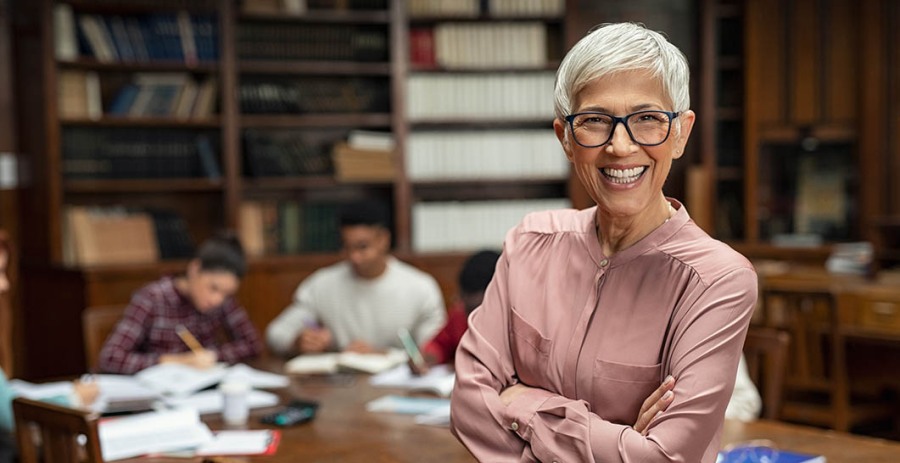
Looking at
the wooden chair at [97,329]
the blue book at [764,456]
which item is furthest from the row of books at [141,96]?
the blue book at [764,456]

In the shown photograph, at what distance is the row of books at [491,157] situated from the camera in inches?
220

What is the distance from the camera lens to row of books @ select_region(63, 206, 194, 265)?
5.02 meters

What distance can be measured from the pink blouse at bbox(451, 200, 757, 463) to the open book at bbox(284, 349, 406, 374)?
4.74 feet

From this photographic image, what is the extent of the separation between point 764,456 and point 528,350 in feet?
2.35

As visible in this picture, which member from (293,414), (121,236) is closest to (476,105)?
(121,236)

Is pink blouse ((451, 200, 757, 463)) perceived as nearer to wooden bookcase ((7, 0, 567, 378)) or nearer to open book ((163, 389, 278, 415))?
open book ((163, 389, 278, 415))

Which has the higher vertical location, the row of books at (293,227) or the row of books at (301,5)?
the row of books at (301,5)

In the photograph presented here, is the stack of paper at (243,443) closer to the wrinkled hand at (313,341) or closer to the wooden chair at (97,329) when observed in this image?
the wrinkled hand at (313,341)

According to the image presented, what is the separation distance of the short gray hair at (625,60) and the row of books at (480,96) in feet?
13.4

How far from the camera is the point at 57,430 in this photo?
1888 mm

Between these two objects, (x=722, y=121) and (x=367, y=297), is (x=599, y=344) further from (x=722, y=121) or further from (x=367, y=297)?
(x=722, y=121)

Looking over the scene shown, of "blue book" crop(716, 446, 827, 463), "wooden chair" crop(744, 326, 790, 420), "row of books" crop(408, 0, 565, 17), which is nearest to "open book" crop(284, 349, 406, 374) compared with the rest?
"wooden chair" crop(744, 326, 790, 420)

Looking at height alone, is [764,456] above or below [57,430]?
below

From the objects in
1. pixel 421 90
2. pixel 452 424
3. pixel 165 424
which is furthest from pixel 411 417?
pixel 421 90
